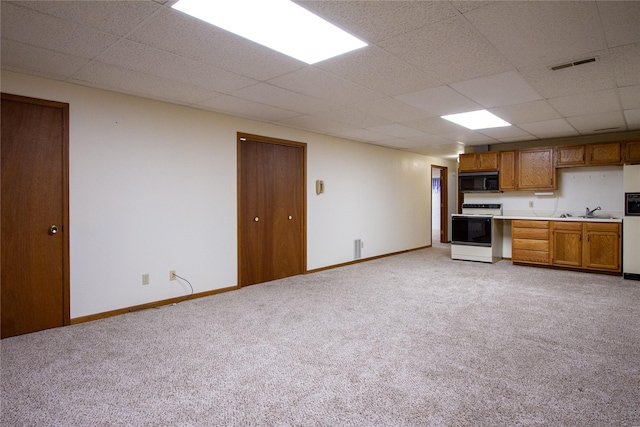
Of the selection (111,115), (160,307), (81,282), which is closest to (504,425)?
(160,307)

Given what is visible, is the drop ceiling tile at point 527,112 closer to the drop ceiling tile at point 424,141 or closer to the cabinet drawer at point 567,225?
the drop ceiling tile at point 424,141

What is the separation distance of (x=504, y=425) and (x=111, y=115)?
160 inches

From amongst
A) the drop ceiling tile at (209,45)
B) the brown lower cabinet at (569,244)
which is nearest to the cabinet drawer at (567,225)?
the brown lower cabinet at (569,244)

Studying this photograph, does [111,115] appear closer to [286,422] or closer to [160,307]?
[160,307]

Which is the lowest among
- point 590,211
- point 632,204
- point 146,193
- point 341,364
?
point 341,364

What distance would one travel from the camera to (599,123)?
5.02 m

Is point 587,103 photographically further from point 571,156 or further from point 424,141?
point 424,141

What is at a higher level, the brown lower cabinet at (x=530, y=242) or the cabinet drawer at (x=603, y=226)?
the cabinet drawer at (x=603, y=226)

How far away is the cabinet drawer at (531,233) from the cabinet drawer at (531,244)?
53mm

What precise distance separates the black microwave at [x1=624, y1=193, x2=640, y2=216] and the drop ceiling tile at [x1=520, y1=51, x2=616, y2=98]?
253 cm

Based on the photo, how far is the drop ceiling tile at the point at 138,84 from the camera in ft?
9.89

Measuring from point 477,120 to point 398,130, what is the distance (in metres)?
1.12

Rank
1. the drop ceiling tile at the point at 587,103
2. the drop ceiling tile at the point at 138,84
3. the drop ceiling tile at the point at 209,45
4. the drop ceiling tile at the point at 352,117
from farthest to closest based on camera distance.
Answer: the drop ceiling tile at the point at 352,117 → the drop ceiling tile at the point at 587,103 → the drop ceiling tile at the point at 138,84 → the drop ceiling tile at the point at 209,45

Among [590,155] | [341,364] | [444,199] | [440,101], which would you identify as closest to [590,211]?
[590,155]
